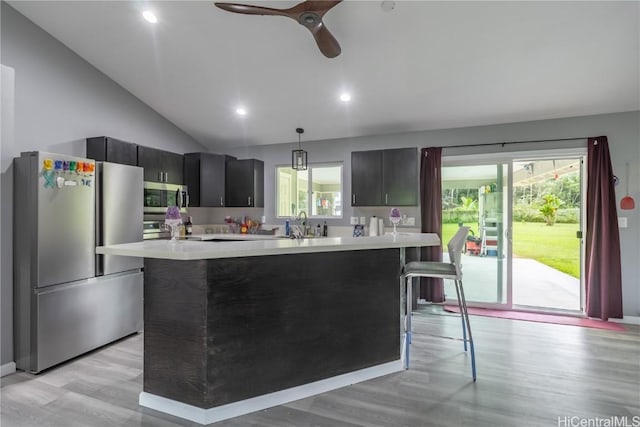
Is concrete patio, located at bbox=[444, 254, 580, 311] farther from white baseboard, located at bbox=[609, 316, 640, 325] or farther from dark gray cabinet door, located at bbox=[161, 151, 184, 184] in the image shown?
dark gray cabinet door, located at bbox=[161, 151, 184, 184]

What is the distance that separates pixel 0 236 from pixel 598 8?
525cm

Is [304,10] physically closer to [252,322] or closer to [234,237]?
[252,322]

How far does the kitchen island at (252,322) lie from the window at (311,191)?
2.67 meters

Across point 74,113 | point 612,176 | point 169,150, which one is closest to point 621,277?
point 612,176

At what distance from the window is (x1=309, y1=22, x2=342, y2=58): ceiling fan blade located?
255 cm

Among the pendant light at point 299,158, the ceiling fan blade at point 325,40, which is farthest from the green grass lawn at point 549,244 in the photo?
the ceiling fan blade at point 325,40

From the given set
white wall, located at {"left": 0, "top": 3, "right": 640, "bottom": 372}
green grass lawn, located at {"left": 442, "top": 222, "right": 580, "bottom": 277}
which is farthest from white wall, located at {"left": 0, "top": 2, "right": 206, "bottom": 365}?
green grass lawn, located at {"left": 442, "top": 222, "right": 580, "bottom": 277}

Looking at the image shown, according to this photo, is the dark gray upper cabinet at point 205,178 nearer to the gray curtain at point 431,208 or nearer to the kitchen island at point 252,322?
the kitchen island at point 252,322

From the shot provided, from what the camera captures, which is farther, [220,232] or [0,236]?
[220,232]

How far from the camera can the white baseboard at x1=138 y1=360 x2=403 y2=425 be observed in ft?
6.29

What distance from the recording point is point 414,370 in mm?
2537

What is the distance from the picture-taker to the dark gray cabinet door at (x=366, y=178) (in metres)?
4.43

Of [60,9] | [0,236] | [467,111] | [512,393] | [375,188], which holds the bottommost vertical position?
[512,393]

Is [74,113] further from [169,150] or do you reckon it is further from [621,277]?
[621,277]
